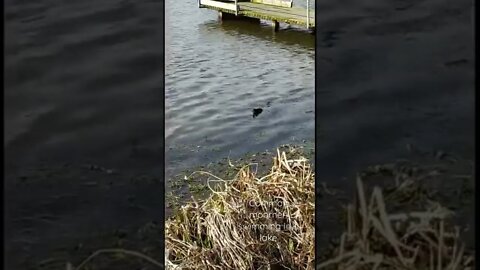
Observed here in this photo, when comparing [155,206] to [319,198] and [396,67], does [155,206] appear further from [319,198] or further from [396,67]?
[396,67]

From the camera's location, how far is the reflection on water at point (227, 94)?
81.7 inches

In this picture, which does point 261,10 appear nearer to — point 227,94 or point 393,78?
point 227,94

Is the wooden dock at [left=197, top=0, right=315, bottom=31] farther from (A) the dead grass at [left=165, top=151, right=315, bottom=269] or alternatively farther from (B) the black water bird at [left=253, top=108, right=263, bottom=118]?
(A) the dead grass at [left=165, top=151, right=315, bottom=269]

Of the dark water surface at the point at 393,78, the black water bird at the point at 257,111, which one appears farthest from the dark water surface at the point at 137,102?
the black water bird at the point at 257,111

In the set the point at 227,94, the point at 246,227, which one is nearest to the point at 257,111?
the point at 227,94

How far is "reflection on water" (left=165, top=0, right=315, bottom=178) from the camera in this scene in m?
2.07

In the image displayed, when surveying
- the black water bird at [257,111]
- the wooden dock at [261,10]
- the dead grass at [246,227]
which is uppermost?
the wooden dock at [261,10]

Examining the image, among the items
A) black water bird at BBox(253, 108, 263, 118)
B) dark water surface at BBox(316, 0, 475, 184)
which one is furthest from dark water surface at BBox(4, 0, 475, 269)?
black water bird at BBox(253, 108, 263, 118)

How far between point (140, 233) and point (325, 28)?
736 millimetres

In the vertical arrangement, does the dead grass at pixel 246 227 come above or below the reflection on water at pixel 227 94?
below

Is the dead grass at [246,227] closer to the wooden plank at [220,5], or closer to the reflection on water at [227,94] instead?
the reflection on water at [227,94]

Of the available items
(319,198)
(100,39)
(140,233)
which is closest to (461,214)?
(319,198)

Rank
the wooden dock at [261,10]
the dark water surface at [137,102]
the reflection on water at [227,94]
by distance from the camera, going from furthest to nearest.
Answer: the wooden dock at [261,10]
the reflection on water at [227,94]
the dark water surface at [137,102]

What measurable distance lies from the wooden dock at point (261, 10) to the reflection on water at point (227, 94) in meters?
0.06
